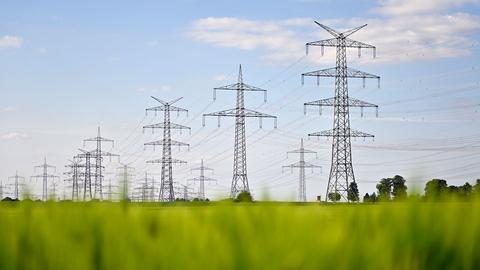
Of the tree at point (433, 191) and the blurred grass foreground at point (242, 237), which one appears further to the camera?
the tree at point (433, 191)

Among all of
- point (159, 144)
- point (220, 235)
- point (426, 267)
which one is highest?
point (159, 144)

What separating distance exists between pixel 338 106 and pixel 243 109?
982cm

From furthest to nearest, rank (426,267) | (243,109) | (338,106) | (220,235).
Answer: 1. (243,109)
2. (338,106)
3. (426,267)
4. (220,235)

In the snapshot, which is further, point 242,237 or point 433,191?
point 433,191

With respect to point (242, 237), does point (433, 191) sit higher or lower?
higher

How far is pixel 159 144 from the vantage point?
239 ft

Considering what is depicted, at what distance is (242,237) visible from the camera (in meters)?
3.05

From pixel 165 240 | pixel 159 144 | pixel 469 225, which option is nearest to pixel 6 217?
pixel 165 240

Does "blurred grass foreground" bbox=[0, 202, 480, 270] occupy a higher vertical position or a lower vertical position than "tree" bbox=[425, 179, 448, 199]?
lower

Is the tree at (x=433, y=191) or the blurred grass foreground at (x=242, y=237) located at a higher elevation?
the tree at (x=433, y=191)

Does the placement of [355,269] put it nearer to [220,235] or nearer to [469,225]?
[220,235]

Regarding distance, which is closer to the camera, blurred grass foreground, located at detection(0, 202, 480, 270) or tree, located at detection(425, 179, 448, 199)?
Result: blurred grass foreground, located at detection(0, 202, 480, 270)

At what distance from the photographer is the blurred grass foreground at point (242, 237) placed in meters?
2.90

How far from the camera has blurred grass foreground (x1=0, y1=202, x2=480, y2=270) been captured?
290 centimetres
